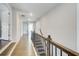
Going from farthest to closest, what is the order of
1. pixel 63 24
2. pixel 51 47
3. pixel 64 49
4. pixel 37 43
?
pixel 37 43 → pixel 51 47 → pixel 63 24 → pixel 64 49

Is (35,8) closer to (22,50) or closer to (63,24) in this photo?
(63,24)

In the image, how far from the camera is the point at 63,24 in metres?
1.64

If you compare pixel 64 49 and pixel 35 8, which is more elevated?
pixel 35 8

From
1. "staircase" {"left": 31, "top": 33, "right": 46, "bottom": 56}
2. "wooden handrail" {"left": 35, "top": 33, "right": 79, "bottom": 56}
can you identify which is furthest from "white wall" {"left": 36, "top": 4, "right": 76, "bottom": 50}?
"staircase" {"left": 31, "top": 33, "right": 46, "bottom": 56}

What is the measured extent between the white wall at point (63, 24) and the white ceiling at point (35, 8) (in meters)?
0.08

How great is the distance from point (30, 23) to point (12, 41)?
42cm

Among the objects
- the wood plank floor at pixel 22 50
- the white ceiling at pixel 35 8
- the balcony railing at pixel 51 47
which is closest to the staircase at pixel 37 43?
the balcony railing at pixel 51 47

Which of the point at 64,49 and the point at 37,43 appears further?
the point at 37,43

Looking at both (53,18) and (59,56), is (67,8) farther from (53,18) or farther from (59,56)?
(59,56)

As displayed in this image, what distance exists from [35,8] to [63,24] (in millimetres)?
475

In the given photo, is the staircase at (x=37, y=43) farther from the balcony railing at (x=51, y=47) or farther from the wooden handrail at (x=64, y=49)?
the wooden handrail at (x=64, y=49)

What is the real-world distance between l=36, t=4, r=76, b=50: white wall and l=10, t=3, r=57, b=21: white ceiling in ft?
0.26

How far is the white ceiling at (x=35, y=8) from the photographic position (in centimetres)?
158

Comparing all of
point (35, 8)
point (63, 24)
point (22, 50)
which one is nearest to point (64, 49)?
point (63, 24)
